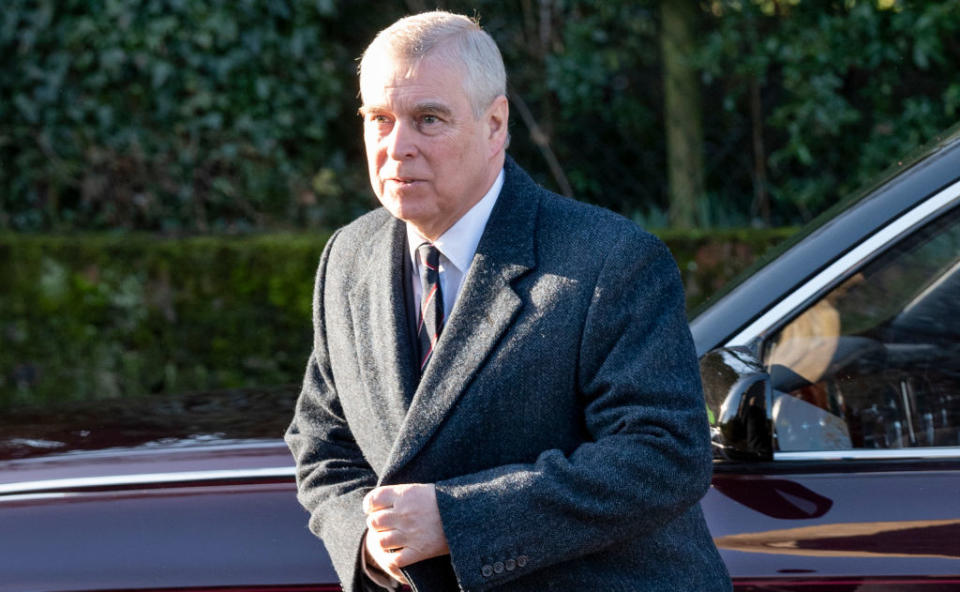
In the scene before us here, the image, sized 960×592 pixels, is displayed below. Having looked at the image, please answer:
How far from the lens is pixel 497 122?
195 cm

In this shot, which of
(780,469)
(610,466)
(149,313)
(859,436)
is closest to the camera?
(610,466)

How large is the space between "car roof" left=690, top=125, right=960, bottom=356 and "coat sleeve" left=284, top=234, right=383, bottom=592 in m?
0.63

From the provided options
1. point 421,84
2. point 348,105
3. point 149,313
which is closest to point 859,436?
point 421,84

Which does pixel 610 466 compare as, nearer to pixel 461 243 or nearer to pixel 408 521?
pixel 408 521

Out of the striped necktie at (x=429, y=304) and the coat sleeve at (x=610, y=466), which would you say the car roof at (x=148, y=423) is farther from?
the coat sleeve at (x=610, y=466)

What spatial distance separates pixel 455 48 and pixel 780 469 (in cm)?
90

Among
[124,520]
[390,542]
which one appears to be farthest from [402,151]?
[124,520]

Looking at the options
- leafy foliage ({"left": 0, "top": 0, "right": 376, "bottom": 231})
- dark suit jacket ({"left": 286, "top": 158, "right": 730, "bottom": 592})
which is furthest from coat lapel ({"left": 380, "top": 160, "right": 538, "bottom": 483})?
leafy foliage ({"left": 0, "top": 0, "right": 376, "bottom": 231})

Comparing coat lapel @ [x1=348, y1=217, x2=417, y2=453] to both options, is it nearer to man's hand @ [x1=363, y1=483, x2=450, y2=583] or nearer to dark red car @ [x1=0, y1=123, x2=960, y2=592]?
man's hand @ [x1=363, y1=483, x2=450, y2=583]

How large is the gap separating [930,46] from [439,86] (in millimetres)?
4607

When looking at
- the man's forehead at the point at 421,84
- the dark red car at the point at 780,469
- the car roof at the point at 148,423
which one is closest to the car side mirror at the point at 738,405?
the dark red car at the point at 780,469

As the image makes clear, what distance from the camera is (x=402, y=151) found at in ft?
6.23

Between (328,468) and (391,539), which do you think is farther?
(328,468)

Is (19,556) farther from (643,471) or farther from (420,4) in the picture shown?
(420,4)
